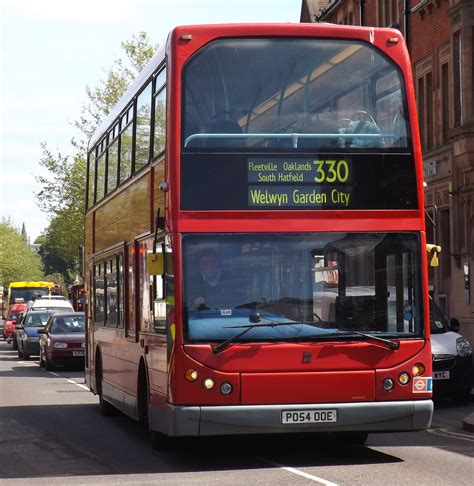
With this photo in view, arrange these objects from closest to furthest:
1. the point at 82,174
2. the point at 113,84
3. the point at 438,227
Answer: the point at 438,227 → the point at 113,84 → the point at 82,174

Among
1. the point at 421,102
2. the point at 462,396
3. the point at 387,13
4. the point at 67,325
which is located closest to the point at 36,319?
the point at 67,325

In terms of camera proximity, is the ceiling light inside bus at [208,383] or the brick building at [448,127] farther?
the brick building at [448,127]

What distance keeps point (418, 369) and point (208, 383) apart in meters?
2.03

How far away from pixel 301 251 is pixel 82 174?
53366 mm

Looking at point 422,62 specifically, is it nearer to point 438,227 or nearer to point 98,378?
point 438,227

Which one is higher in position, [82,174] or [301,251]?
[82,174]

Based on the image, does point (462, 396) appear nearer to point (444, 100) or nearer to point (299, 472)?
point (299, 472)

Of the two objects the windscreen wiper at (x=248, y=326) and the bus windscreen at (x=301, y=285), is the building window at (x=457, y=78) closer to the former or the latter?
the bus windscreen at (x=301, y=285)

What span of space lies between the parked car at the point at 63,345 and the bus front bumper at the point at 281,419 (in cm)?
2414

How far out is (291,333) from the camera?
1338cm

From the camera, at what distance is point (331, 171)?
13.7m

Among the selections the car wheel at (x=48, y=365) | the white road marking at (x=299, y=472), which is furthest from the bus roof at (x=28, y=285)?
the white road marking at (x=299, y=472)

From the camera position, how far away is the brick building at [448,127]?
34656 mm

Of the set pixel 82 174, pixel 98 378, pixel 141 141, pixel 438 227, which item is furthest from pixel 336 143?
pixel 82 174
